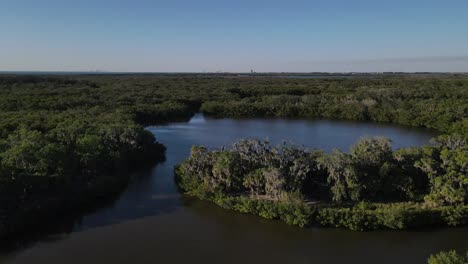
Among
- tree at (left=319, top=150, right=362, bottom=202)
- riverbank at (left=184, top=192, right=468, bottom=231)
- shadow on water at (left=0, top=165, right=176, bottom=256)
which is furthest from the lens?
tree at (left=319, top=150, right=362, bottom=202)

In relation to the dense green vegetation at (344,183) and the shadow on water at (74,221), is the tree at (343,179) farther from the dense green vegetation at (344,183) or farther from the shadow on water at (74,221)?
the shadow on water at (74,221)

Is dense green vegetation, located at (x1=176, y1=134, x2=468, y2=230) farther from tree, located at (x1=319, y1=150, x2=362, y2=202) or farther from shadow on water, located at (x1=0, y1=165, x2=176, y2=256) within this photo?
shadow on water, located at (x1=0, y1=165, x2=176, y2=256)

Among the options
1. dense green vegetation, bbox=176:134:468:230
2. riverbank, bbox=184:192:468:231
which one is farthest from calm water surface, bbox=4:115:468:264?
dense green vegetation, bbox=176:134:468:230

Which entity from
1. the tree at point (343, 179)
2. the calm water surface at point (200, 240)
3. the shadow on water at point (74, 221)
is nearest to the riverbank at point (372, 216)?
the calm water surface at point (200, 240)

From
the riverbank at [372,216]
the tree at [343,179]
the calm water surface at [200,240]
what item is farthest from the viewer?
the tree at [343,179]

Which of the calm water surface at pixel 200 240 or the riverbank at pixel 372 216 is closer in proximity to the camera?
the calm water surface at pixel 200 240

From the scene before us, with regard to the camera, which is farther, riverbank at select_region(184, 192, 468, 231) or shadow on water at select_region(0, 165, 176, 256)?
riverbank at select_region(184, 192, 468, 231)

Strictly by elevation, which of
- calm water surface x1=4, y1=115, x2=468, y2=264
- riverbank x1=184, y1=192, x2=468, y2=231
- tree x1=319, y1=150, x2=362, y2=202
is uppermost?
tree x1=319, y1=150, x2=362, y2=202

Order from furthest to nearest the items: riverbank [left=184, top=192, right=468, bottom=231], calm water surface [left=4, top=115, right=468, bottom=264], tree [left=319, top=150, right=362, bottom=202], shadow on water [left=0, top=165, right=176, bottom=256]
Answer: tree [left=319, top=150, right=362, bottom=202], riverbank [left=184, top=192, right=468, bottom=231], shadow on water [left=0, top=165, right=176, bottom=256], calm water surface [left=4, top=115, right=468, bottom=264]
